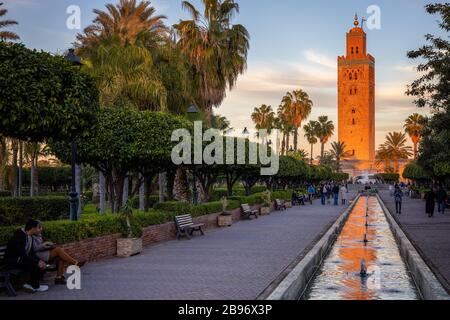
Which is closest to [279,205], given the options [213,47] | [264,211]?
[264,211]

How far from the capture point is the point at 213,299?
32.4ft

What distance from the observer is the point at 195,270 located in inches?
516

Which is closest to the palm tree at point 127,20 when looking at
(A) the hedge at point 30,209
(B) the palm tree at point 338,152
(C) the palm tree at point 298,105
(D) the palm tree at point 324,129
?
(A) the hedge at point 30,209

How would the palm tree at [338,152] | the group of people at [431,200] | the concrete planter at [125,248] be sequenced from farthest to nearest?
the palm tree at [338,152], the group of people at [431,200], the concrete planter at [125,248]

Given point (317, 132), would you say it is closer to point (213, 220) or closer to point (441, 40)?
point (213, 220)

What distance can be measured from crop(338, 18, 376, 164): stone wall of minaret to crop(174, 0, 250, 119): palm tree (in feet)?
406

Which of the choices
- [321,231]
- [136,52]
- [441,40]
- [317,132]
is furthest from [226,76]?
[317,132]

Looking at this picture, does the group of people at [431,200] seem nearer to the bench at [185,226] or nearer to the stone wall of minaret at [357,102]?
the bench at [185,226]

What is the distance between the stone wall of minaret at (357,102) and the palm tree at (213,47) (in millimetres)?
123791

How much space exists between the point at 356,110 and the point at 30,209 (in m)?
137

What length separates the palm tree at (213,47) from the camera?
3478 cm

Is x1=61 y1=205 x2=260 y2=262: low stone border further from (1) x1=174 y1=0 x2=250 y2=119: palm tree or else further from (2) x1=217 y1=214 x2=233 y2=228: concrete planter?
(1) x1=174 y1=0 x2=250 y2=119: palm tree

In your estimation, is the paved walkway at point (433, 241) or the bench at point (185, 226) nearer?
the paved walkway at point (433, 241)
